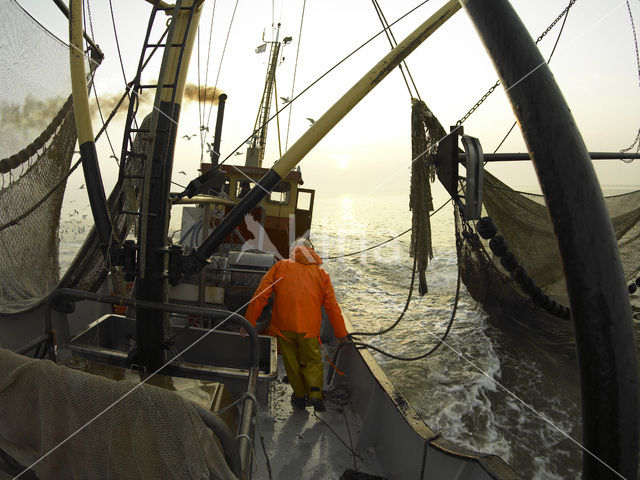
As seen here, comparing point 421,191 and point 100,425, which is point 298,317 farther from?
point 100,425

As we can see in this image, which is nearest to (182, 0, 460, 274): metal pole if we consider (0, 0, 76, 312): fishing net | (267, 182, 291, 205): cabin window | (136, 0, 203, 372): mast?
(136, 0, 203, 372): mast

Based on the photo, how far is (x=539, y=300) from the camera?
6.26 metres

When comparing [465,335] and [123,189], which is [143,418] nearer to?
[123,189]

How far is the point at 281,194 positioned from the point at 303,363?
558cm

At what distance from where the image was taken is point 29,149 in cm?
355

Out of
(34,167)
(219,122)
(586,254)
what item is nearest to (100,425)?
(586,254)

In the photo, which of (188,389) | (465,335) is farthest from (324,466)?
(465,335)

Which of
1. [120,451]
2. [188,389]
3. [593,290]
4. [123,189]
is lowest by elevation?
[188,389]

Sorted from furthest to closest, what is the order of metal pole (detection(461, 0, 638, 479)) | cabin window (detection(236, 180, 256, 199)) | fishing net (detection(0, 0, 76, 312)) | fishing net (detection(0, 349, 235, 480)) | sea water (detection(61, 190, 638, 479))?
cabin window (detection(236, 180, 256, 199)) < sea water (detection(61, 190, 638, 479)) < fishing net (detection(0, 0, 76, 312)) < fishing net (detection(0, 349, 235, 480)) < metal pole (detection(461, 0, 638, 479))

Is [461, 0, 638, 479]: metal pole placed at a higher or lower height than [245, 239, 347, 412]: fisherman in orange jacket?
higher

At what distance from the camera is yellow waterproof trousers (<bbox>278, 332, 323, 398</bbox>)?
380 centimetres

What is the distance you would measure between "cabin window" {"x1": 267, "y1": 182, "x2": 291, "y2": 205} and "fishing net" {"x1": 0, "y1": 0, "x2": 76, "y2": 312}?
499 centimetres

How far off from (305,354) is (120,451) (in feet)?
9.14

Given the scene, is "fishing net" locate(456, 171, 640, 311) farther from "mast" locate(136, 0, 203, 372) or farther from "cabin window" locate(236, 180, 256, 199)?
"cabin window" locate(236, 180, 256, 199)
